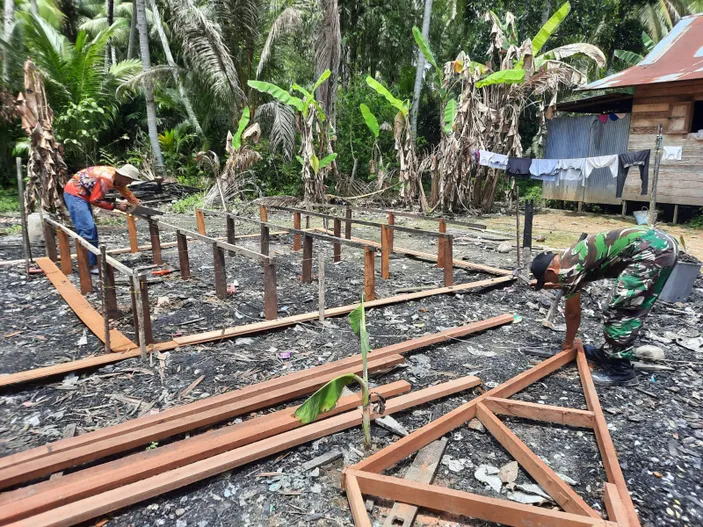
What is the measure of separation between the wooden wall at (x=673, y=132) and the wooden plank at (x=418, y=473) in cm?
1073

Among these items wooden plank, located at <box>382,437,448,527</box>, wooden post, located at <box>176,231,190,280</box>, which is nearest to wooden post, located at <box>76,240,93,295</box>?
wooden post, located at <box>176,231,190,280</box>

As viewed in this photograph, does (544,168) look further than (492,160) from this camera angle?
Yes

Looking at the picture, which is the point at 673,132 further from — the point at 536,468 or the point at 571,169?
the point at 536,468

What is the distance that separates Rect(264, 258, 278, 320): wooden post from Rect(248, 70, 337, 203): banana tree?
7839 millimetres

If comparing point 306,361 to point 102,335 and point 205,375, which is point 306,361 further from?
point 102,335

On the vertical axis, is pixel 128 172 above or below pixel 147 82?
below

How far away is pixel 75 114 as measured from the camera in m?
12.0

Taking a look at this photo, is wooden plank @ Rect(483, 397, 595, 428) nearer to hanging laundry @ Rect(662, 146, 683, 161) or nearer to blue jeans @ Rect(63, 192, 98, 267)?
blue jeans @ Rect(63, 192, 98, 267)

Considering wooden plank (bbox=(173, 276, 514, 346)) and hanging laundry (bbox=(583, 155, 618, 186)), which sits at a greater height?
hanging laundry (bbox=(583, 155, 618, 186))

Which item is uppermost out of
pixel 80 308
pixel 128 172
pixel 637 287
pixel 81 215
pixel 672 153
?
pixel 672 153

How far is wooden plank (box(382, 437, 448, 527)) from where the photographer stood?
2139 mm

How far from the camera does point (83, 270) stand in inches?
208

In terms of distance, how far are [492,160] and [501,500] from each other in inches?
403

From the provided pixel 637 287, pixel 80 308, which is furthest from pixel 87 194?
pixel 637 287
